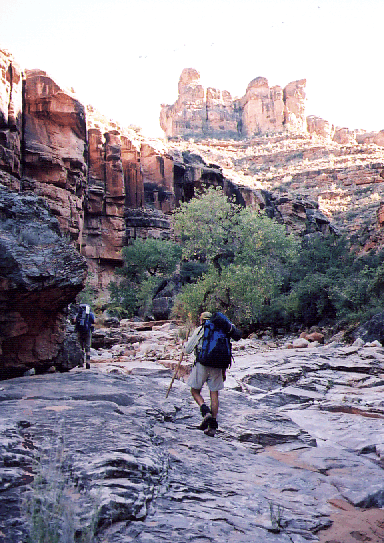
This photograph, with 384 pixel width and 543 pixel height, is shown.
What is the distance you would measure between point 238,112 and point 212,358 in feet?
312

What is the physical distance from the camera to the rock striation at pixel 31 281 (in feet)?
20.5

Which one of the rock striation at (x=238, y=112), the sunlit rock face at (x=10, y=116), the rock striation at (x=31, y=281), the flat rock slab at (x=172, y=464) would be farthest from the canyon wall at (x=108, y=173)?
the rock striation at (x=238, y=112)

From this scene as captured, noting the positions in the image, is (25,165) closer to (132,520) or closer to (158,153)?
(158,153)

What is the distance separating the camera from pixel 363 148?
208 ft

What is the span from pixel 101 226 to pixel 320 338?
24.5m

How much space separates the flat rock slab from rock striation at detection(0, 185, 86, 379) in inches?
26.3

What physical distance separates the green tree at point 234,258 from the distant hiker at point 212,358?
1272 cm

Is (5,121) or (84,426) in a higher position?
(5,121)

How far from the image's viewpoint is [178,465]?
3.68 m

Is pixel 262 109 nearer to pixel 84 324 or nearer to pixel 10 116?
pixel 10 116

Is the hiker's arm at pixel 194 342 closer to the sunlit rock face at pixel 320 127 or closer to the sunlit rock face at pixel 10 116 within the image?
the sunlit rock face at pixel 10 116

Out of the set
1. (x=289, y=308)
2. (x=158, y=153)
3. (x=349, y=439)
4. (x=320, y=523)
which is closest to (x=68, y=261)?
(x=349, y=439)

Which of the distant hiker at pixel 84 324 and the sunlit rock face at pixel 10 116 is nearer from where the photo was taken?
the distant hiker at pixel 84 324

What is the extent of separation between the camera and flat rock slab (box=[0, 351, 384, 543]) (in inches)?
103
